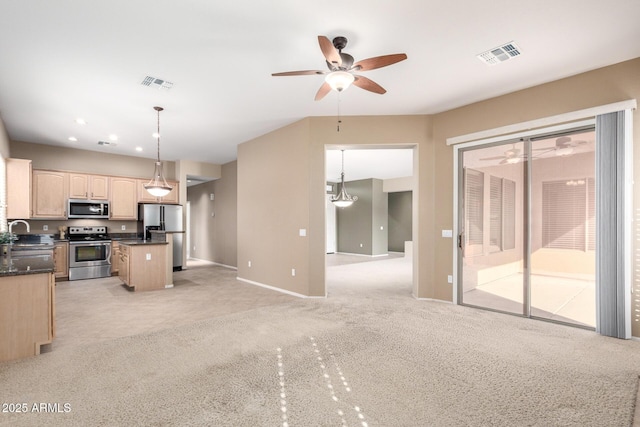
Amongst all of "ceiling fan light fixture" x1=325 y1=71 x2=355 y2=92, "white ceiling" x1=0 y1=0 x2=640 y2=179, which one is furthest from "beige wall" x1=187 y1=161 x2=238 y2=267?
"ceiling fan light fixture" x1=325 y1=71 x2=355 y2=92

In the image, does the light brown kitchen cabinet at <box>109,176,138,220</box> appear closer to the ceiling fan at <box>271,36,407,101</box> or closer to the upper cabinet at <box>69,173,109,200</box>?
the upper cabinet at <box>69,173,109,200</box>

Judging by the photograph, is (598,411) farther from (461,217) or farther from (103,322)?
(103,322)

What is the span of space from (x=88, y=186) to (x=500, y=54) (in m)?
8.20

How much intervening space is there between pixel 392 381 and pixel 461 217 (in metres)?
3.02

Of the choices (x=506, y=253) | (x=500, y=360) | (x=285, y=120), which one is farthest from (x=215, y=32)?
(x=506, y=253)

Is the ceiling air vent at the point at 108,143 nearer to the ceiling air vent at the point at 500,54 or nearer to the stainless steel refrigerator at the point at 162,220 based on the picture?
the stainless steel refrigerator at the point at 162,220

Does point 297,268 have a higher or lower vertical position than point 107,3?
lower

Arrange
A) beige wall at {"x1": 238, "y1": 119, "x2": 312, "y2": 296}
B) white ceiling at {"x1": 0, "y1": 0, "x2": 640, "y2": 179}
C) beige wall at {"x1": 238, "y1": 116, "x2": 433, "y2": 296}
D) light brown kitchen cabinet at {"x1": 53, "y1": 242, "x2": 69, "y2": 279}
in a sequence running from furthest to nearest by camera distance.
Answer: light brown kitchen cabinet at {"x1": 53, "y1": 242, "x2": 69, "y2": 279} < beige wall at {"x1": 238, "y1": 119, "x2": 312, "y2": 296} < beige wall at {"x1": 238, "y1": 116, "x2": 433, "y2": 296} < white ceiling at {"x1": 0, "y1": 0, "x2": 640, "y2": 179}

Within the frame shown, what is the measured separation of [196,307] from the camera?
4.51 metres

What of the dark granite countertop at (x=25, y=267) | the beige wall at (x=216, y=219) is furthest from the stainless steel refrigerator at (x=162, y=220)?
the dark granite countertop at (x=25, y=267)

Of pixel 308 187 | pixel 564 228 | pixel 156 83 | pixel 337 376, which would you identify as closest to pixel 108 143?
pixel 156 83

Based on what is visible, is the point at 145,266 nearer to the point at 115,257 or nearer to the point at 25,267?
the point at 115,257

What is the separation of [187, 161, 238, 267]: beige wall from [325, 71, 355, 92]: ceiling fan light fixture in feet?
19.5

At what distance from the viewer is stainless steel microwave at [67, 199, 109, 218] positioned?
668 cm
